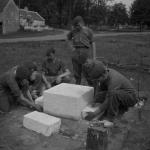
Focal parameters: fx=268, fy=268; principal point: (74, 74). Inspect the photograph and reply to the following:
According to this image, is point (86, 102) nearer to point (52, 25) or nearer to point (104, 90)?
point (104, 90)

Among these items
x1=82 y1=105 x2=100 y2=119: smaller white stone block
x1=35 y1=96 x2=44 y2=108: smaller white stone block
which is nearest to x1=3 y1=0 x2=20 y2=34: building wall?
x1=35 y1=96 x2=44 y2=108: smaller white stone block

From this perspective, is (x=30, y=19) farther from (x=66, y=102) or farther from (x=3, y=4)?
(x=66, y=102)

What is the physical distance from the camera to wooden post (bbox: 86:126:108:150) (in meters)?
3.19

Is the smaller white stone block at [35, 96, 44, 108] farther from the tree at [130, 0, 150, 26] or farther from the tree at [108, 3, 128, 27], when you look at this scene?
the tree at [108, 3, 128, 27]

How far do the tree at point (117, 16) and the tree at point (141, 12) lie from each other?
1453 cm

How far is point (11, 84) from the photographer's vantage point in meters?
4.46

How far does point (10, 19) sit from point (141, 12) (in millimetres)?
26450

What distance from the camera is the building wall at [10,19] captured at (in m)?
36.3

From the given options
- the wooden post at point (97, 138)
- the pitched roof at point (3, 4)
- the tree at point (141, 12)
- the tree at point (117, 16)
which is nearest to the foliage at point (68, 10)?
the tree at point (117, 16)

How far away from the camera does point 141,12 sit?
52094mm

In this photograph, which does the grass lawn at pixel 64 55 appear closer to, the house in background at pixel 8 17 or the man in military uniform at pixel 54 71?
Answer: the man in military uniform at pixel 54 71

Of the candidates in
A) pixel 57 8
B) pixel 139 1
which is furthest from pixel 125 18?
pixel 57 8

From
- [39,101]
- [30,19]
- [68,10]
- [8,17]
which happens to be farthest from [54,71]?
[68,10]

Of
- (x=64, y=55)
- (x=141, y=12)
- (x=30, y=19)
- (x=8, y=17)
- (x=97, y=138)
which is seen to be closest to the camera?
(x=97, y=138)
